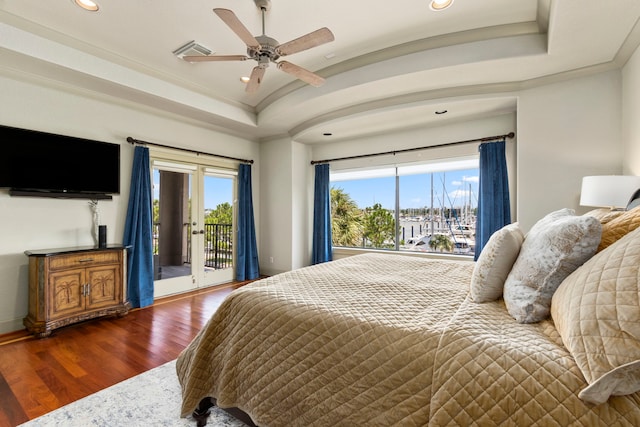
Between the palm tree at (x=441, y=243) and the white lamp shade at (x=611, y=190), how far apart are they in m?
2.18

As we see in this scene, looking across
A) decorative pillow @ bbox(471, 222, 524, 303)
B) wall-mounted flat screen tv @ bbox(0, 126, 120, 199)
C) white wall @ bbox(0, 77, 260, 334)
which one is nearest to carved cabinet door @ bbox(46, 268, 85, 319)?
white wall @ bbox(0, 77, 260, 334)

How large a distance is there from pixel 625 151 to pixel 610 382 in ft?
10.3

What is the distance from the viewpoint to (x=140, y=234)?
382 centimetres

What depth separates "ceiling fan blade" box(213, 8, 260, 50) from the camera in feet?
6.38

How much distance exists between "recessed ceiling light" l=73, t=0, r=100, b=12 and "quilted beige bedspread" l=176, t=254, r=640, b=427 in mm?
2728

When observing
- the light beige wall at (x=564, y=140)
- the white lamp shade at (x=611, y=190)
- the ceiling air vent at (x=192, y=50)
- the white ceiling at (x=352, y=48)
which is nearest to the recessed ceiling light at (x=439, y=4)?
the white ceiling at (x=352, y=48)

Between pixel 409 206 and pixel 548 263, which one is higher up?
pixel 409 206

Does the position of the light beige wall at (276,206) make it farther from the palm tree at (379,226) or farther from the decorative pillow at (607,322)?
the decorative pillow at (607,322)

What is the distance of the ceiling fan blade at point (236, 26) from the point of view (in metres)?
1.94

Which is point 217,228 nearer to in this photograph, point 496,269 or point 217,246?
point 217,246

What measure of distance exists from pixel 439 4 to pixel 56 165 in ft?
13.6

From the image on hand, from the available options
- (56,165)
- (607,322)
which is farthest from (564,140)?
(56,165)

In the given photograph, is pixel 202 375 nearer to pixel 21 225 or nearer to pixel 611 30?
pixel 21 225

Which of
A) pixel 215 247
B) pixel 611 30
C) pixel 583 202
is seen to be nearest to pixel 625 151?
pixel 583 202
